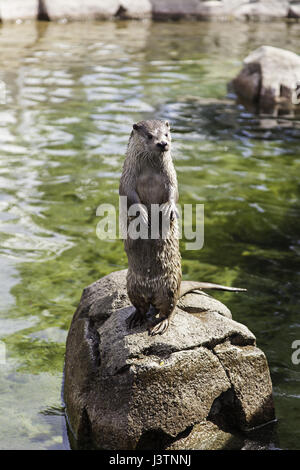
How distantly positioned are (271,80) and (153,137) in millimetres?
8866

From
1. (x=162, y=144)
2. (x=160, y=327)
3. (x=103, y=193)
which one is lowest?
(x=103, y=193)

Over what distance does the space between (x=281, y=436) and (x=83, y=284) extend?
252 centimetres

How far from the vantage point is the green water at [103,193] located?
4.85m

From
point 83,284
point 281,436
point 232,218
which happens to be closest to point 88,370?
point 281,436

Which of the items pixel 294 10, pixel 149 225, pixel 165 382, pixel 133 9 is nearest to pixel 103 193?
pixel 149 225

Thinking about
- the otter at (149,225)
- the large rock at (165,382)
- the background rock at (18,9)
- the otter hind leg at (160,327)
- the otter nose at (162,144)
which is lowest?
the large rock at (165,382)

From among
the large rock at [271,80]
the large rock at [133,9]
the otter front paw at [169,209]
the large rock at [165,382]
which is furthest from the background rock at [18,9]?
the otter front paw at [169,209]

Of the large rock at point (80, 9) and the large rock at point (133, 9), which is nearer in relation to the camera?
the large rock at point (80, 9)

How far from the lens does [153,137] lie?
3.65m

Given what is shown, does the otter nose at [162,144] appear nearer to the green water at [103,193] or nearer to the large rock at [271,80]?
the green water at [103,193]

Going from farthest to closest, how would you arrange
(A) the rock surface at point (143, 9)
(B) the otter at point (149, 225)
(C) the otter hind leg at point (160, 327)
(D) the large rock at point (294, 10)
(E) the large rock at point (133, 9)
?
(D) the large rock at point (294, 10), (E) the large rock at point (133, 9), (A) the rock surface at point (143, 9), (C) the otter hind leg at point (160, 327), (B) the otter at point (149, 225)

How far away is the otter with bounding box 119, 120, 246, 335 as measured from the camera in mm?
3723

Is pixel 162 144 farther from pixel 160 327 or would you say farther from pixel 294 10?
pixel 294 10

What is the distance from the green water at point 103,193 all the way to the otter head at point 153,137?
185 cm
